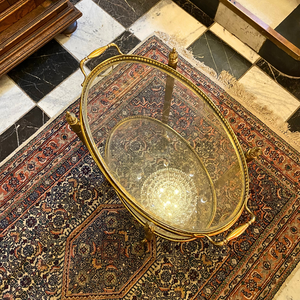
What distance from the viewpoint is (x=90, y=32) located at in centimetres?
156

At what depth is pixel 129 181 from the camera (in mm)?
1027

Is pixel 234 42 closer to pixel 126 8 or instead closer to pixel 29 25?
pixel 126 8

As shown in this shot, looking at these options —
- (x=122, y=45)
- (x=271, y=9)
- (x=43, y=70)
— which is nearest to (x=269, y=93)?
(x=271, y=9)

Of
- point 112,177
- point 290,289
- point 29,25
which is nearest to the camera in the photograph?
point 112,177

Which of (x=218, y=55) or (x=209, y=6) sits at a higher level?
(x=209, y=6)

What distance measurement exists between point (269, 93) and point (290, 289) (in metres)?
0.83

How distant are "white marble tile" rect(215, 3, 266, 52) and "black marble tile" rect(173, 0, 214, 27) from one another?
Answer: 47 millimetres

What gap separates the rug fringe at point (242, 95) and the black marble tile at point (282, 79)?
150mm

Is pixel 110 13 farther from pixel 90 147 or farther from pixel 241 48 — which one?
pixel 90 147

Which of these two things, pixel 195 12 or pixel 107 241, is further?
pixel 195 12

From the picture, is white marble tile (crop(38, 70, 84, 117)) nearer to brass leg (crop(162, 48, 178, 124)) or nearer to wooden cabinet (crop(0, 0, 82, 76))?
wooden cabinet (crop(0, 0, 82, 76))

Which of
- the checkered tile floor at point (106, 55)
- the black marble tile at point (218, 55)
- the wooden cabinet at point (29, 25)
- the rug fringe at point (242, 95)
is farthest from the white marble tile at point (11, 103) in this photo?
the black marble tile at point (218, 55)

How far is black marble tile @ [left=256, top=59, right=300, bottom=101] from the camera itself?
4.86 ft

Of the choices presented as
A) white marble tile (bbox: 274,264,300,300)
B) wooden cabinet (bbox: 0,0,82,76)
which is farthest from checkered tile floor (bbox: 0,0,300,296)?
white marble tile (bbox: 274,264,300,300)
